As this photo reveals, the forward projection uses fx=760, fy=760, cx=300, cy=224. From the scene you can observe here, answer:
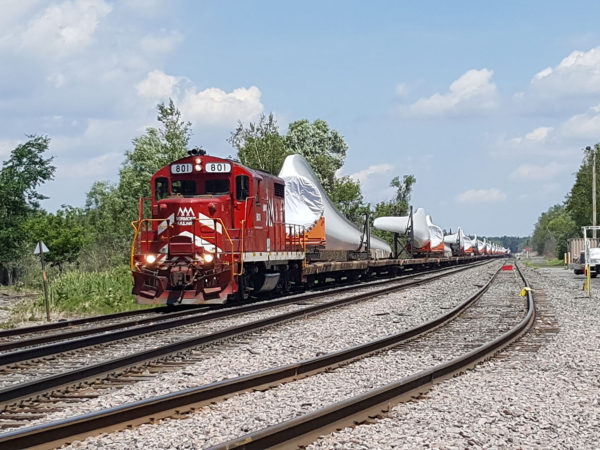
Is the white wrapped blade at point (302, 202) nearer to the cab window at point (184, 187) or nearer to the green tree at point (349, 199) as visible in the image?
the cab window at point (184, 187)

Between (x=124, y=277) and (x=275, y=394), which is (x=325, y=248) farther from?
(x=275, y=394)

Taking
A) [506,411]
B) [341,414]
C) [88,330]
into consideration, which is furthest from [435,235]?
[341,414]

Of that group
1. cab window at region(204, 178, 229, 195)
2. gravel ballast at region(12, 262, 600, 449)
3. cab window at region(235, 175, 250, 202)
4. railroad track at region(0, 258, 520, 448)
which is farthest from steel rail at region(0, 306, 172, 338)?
railroad track at region(0, 258, 520, 448)

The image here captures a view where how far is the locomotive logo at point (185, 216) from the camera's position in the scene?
1683cm

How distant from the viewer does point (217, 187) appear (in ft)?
58.1

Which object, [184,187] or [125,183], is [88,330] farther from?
[125,183]

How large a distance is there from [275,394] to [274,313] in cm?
856

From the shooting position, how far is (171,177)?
58.9 feet

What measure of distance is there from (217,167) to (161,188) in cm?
149

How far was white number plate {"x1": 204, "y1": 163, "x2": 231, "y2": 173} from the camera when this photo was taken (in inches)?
691

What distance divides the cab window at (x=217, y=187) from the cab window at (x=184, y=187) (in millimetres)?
331

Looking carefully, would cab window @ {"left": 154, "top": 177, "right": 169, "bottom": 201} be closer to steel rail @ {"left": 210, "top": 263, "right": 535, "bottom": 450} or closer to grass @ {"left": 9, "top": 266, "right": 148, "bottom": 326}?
grass @ {"left": 9, "top": 266, "right": 148, "bottom": 326}

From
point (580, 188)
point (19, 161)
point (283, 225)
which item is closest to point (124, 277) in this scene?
point (283, 225)

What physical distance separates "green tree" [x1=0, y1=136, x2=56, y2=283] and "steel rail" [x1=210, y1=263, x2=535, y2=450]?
44903 mm
